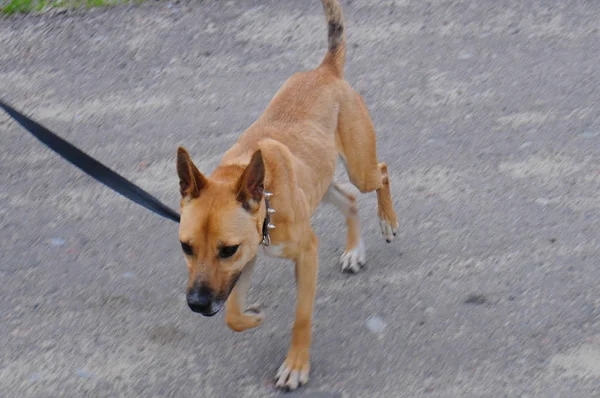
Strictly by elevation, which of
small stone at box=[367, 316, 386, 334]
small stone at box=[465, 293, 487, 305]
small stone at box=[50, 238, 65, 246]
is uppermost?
small stone at box=[50, 238, 65, 246]

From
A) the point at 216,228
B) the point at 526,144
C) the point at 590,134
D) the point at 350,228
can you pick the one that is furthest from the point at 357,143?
the point at 590,134

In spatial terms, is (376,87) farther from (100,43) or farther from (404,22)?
(100,43)

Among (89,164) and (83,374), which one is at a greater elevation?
(89,164)

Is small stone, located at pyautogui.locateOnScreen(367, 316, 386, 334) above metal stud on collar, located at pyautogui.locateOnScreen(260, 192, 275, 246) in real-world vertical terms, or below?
below

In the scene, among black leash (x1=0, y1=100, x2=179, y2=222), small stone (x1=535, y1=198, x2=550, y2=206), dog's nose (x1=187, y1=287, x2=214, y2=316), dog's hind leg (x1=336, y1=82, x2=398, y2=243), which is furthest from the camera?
small stone (x1=535, y1=198, x2=550, y2=206)

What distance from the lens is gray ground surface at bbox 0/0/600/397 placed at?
4391 millimetres

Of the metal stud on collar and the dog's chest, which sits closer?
the metal stud on collar

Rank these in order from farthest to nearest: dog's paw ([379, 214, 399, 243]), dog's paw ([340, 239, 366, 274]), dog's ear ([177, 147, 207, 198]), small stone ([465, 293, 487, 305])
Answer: dog's paw ([379, 214, 399, 243]) < dog's paw ([340, 239, 366, 274]) < small stone ([465, 293, 487, 305]) < dog's ear ([177, 147, 207, 198])

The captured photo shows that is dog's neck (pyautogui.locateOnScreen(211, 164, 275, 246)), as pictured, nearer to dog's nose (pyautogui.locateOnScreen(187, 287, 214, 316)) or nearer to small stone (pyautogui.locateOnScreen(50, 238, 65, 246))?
dog's nose (pyautogui.locateOnScreen(187, 287, 214, 316))

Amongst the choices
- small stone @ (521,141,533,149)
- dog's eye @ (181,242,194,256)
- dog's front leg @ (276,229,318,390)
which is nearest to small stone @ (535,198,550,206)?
small stone @ (521,141,533,149)

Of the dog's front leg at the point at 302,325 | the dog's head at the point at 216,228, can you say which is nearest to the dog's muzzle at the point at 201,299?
the dog's head at the point at 216,228

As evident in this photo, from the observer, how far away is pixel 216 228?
3.74 m

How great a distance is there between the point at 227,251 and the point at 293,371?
2.65 feet

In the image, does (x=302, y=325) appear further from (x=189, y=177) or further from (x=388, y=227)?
(x=388, y=227)
